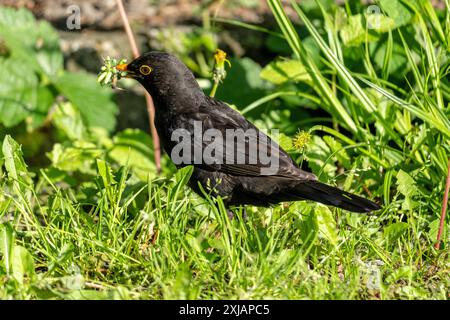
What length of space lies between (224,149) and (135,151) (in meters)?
1.18

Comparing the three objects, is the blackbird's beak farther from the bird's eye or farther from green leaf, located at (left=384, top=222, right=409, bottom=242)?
green leaf, located at (left=384, top=222, right=409, bottom=242)

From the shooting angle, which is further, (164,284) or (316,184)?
(316,184)

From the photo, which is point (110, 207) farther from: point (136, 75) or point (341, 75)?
point (341, 75)

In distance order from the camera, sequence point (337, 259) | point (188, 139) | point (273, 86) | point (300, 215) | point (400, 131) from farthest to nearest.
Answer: point (273, 86)
point (400, 131)
point (188, 139)
point (300, 215)
point (337, 259)

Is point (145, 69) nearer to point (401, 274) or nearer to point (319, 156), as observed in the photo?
point (319, 156)

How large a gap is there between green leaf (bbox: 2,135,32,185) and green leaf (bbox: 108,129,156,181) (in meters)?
1.21

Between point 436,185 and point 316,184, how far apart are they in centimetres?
74

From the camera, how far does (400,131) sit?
4473 millimetres

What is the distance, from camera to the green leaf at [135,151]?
497cm

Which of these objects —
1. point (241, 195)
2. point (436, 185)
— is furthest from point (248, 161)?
point (436, 185)

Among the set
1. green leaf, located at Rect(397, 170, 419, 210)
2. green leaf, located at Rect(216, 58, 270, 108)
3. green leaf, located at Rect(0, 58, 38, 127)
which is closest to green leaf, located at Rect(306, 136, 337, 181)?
green leaf, located at Rect(397, 170, 419, 210)

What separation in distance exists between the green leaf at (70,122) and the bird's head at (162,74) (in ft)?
3.70

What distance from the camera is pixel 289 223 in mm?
3742

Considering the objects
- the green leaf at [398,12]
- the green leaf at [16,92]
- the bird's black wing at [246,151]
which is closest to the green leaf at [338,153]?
the bird's black wing at [246,151]
